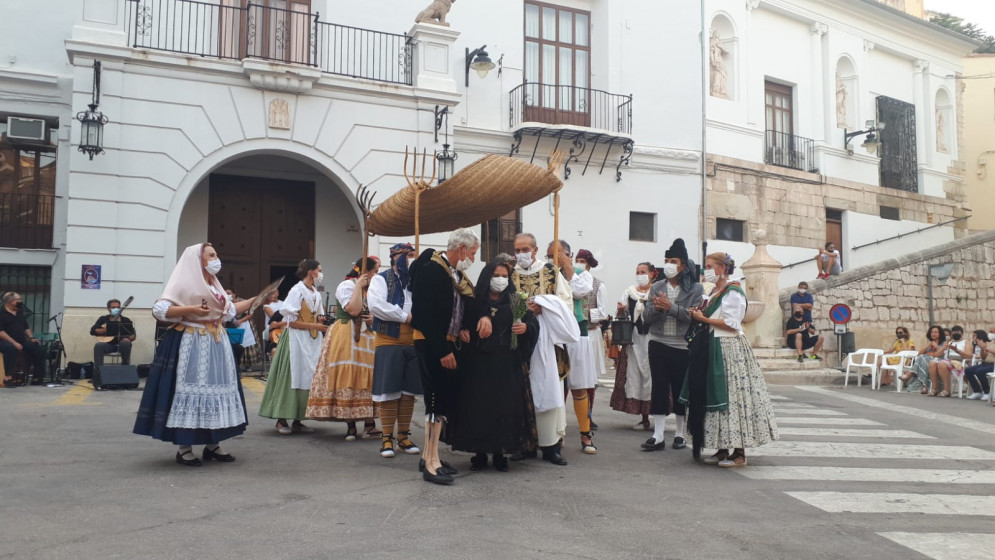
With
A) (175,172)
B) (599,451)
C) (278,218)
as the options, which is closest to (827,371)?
(599,451)

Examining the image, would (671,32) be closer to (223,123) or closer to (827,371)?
(827,371)

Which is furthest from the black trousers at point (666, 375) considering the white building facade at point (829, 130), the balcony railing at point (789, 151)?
the balcony railing at point (789, 151)

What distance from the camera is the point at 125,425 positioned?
8492mm

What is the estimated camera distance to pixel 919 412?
11453mm

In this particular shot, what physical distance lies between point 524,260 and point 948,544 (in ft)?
11.9

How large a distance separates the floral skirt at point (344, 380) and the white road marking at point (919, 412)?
285 inches

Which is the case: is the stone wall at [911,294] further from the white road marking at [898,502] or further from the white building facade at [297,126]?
the white road marking at [898,502]

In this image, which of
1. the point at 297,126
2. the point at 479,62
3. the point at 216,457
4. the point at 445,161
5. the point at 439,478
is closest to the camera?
the point at 439,478

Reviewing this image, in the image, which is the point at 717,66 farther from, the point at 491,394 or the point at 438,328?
the point at 438,328

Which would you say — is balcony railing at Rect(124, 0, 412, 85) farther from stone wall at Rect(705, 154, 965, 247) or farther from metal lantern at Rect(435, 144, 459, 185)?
stone wall at Rect(705, 154, 965, 247)

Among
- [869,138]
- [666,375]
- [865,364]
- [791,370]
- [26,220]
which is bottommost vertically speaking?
[791,370]

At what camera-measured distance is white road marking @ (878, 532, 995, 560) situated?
421 centimetres

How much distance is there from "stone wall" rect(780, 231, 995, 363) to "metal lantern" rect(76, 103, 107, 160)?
1396 centimetres

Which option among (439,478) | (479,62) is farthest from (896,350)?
(439,478)
